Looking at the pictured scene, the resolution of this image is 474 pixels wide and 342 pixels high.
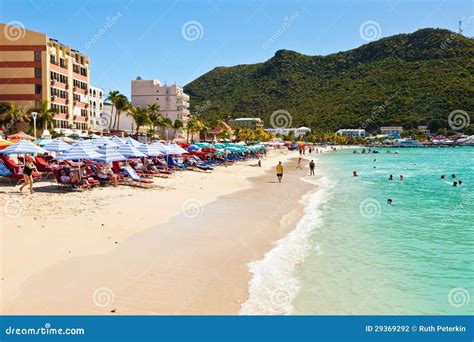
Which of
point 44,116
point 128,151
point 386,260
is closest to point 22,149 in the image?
point 128,151

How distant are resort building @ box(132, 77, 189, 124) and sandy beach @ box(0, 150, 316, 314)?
83.2 m

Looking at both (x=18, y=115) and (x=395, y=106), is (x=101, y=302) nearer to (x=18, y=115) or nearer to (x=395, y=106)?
(x=18, y=115)

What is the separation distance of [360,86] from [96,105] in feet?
385

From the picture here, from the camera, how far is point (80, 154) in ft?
61.7

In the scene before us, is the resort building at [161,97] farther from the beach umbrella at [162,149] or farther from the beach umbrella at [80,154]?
the beach umbrella at [80,154]

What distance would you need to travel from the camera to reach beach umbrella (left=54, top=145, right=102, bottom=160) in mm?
18562

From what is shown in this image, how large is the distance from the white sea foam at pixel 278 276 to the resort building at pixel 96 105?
67.0m

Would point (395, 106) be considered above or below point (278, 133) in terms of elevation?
above

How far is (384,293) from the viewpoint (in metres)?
8.58

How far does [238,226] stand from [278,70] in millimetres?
181456

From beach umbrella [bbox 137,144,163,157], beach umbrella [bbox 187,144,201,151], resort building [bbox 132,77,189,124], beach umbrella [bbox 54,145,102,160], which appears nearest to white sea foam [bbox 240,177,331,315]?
beach umbrella [bbox 54,145,102,160]

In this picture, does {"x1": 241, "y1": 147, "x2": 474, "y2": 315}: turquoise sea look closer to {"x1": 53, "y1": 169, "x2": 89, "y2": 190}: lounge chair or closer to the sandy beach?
the sandy beach

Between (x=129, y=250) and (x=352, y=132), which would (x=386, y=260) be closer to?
(x=129, y=250)
